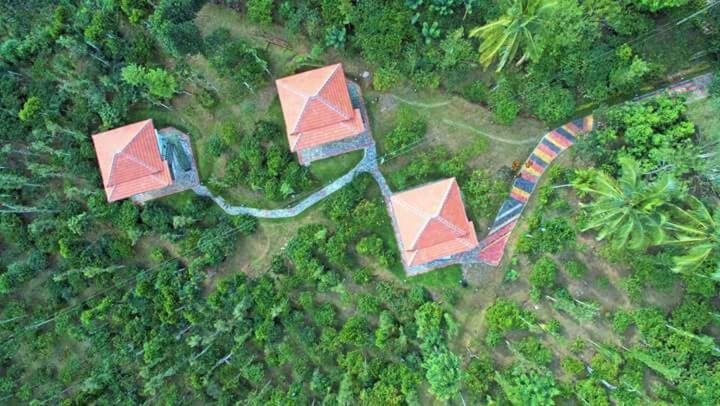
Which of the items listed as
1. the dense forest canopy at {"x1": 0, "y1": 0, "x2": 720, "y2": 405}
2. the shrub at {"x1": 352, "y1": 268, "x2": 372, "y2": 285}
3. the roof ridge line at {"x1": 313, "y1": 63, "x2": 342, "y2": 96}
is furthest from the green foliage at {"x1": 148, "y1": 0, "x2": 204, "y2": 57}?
the shrub at {"x1": 352, "y1": 268, "x2": 372, "y2": 285}

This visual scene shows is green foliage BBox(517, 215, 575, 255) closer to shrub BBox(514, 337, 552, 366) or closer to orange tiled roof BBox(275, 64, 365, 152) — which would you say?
shrub BBox(514, 337, 552, 366)

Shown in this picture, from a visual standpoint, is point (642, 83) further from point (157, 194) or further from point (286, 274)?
point (157, 194)

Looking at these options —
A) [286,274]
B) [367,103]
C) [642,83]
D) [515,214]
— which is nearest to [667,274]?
[515,214]

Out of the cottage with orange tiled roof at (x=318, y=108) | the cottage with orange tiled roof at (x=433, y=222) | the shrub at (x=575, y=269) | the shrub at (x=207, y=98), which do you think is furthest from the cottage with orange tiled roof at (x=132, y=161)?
the shrub at (x=575, y=269)

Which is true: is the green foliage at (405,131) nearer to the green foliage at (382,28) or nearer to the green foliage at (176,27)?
the green foliage at (382,28)

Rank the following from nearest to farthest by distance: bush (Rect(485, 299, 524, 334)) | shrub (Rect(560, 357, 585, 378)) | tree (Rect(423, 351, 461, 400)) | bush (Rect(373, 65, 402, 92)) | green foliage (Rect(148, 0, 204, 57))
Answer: tree (Rect(423, 351, 461, 400)), shrub (Rect(560, 357, 585, 378)), bush (Rect(485, 299, 524, 334)), green foliage (Rect(148, 0, 204, 57)), bush (Rect(373, 65, 402, 92))

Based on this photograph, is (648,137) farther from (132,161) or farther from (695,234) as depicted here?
(132,161)

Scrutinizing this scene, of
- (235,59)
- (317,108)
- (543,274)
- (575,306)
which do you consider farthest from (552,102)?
(235,59)
